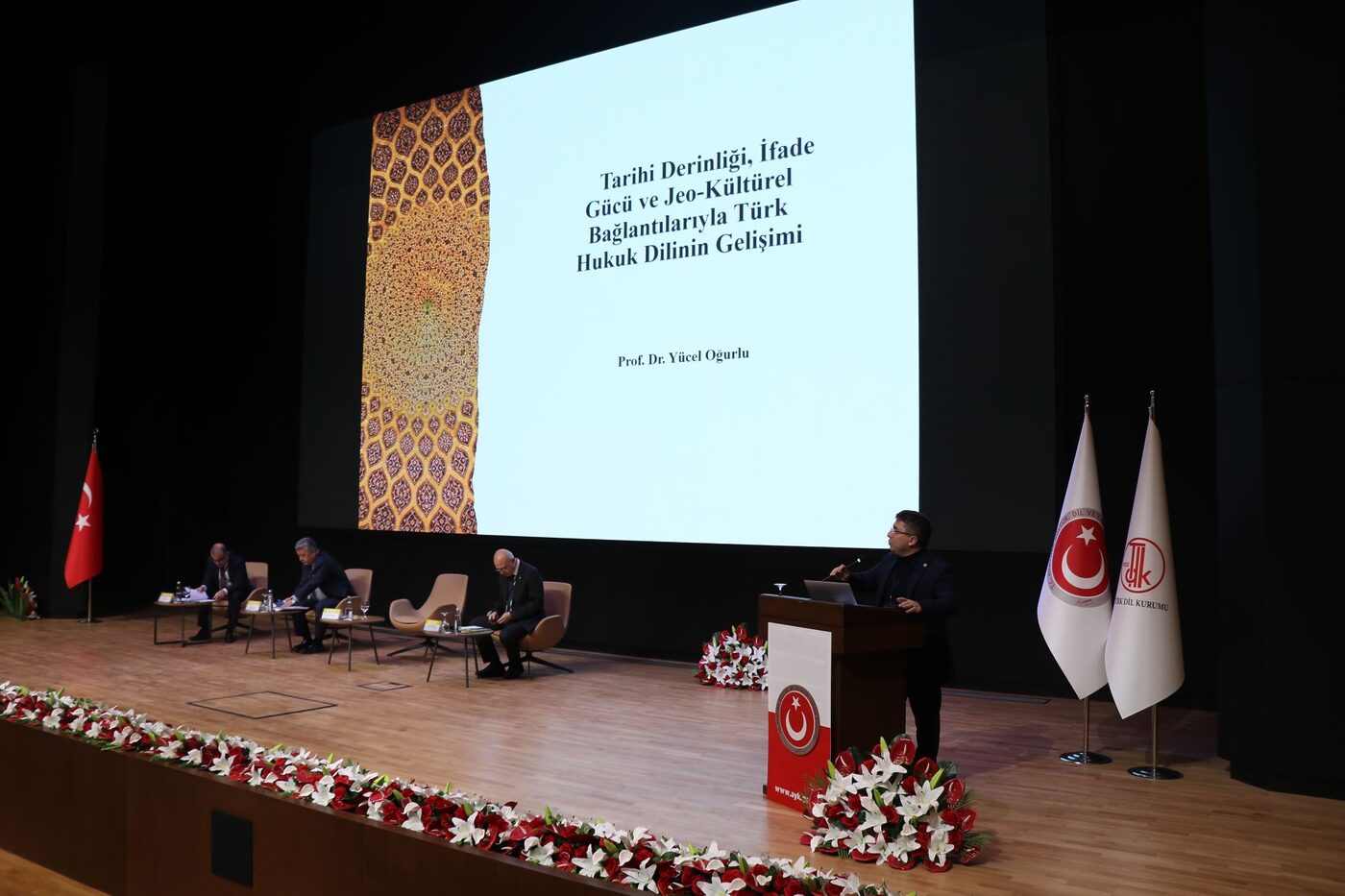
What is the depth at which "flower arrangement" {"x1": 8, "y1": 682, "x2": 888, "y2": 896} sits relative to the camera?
122 inches

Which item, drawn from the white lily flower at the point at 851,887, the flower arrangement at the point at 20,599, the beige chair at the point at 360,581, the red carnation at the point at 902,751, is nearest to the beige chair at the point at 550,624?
the beige chair at the point at 360,581

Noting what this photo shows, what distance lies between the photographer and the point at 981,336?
757 cm

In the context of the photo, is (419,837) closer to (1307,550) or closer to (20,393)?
(1307,550)

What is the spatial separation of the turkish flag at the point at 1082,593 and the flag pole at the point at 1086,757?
0.37ft

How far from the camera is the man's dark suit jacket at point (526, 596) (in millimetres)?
8125

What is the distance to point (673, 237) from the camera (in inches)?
344

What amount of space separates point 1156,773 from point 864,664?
1.98 m

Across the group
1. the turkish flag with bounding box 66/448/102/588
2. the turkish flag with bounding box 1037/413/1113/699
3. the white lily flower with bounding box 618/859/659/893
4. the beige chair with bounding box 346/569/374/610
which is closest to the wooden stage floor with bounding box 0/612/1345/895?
the turkish flag with bounding box 1037/413/1113/699

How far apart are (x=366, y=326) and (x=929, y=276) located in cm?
608

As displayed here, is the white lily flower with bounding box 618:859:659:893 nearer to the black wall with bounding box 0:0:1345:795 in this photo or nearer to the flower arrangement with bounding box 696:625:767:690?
the black wall with bounding box 0:0:1345:795

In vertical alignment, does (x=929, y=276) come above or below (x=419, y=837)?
above

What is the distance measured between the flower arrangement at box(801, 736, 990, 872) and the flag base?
1.68 meters

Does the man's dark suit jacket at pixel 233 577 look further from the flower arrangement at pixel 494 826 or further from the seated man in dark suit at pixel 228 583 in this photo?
the flower arrangement at pixel 494 826

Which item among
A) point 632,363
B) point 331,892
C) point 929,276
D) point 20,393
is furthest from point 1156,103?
point 20,393
